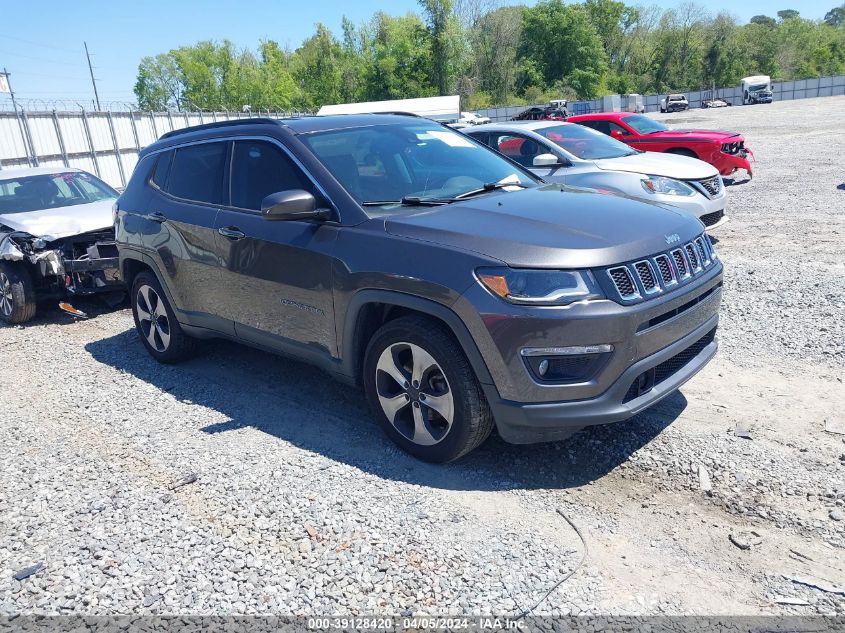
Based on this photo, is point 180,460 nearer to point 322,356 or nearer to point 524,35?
point 322,356

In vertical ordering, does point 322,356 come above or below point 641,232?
below

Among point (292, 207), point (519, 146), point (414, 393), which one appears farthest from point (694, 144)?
point (414, 393)

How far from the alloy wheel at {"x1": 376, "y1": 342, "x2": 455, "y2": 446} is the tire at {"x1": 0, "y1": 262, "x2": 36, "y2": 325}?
5.44 meters

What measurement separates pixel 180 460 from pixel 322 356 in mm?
1042

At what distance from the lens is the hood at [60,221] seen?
7312 mm

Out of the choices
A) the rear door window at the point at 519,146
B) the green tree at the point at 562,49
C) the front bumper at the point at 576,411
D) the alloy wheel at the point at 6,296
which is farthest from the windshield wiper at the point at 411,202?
the green tree at the point at 562,49

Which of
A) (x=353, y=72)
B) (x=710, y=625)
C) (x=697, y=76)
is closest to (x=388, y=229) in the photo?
(x=710, y=625)

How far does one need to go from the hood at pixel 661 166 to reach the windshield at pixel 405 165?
188 inches

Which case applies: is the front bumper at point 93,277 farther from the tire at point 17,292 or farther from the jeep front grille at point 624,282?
the jeep front grille at point 624,282

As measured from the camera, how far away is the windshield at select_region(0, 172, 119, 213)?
809 cm

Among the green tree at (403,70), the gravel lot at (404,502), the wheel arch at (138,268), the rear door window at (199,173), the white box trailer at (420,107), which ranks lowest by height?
the gravel lot at (404,502)

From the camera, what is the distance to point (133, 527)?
10.9 ft

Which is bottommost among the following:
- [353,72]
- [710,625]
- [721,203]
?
[710,625]

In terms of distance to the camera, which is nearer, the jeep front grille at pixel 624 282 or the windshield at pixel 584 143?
the jeep front grille at pixel 624 282
